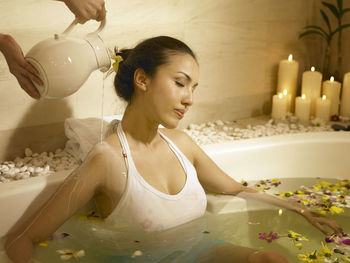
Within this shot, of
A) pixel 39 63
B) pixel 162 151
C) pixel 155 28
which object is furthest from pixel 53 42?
pixel 155 28

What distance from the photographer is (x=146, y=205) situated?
162 cm

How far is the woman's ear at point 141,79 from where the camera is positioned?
167cm

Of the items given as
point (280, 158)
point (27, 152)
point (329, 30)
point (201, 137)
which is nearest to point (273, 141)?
point (280, 158)

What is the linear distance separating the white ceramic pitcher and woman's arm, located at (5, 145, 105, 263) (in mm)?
261

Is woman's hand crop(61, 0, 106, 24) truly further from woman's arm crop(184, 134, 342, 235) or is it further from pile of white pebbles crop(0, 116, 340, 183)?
pile of white pebbles crop(0, 116, 340, 183)

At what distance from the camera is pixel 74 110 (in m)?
2.50

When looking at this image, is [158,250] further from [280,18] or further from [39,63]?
[280,18]

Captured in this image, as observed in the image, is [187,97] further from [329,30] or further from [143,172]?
[329,30]

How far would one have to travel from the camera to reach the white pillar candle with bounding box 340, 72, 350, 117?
3.18m

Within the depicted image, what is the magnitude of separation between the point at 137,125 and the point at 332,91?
1.90 meters

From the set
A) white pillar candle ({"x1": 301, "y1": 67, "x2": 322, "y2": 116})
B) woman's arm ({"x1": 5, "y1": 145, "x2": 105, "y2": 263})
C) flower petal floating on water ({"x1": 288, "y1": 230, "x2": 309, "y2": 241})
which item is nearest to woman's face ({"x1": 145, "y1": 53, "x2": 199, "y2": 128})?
woman's arm ({"x1": 5, "y1": 145, "x2": 105, "y2": 263})

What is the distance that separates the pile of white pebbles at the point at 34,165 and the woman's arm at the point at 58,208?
0.55 metres

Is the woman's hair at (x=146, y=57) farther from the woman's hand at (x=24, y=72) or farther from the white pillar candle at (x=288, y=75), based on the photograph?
the white pillar candle at (x=288, y=75)

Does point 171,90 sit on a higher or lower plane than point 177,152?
Answer: higher
